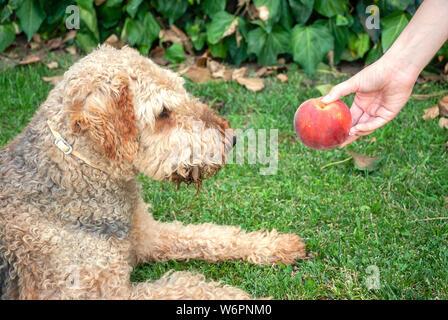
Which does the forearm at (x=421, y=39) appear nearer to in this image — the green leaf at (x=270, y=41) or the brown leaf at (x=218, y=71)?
the green leaf at (x=270, y=41)

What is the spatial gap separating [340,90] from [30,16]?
3.88 metres

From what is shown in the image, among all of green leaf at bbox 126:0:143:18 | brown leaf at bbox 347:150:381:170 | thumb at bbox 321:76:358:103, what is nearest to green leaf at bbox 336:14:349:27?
brown leaf at bbox 347:150:381:170

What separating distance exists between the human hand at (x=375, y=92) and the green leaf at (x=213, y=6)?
251 cm

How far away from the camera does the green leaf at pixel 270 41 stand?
5.07 meters

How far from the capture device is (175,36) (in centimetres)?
561

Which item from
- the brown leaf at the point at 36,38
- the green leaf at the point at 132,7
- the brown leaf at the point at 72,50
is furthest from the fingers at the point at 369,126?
the brown leaf at the point at 36,38

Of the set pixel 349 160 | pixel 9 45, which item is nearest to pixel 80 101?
pixel 349 160

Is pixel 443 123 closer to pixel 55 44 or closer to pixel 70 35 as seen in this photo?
pixel 70 35

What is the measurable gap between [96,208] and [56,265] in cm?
34

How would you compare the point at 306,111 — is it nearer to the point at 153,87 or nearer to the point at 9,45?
the point at 153,87

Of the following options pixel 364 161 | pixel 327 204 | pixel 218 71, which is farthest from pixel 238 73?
pixel 327 204
